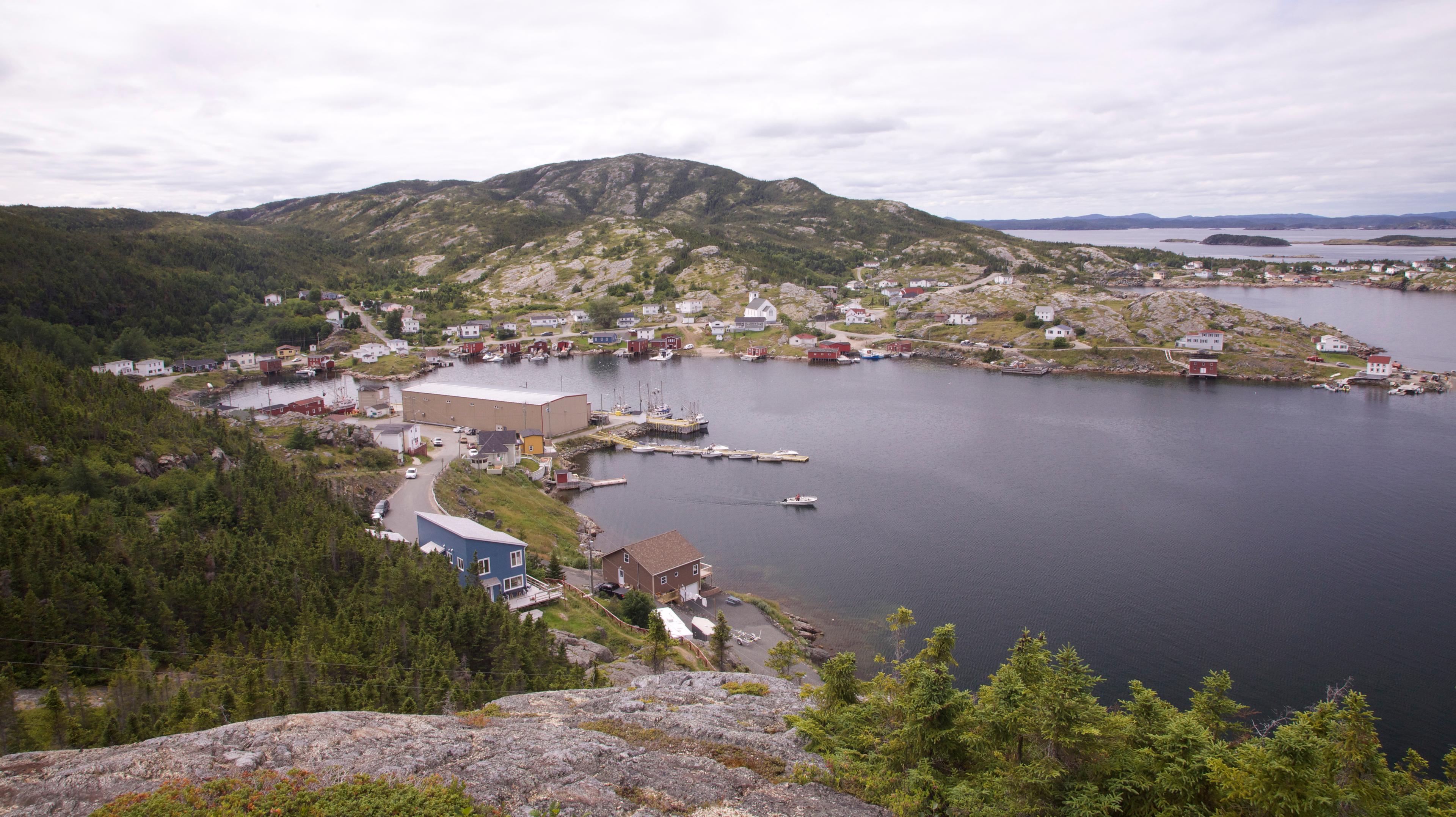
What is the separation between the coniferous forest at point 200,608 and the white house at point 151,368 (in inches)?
2148

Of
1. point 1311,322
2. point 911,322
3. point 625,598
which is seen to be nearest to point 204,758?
point 625,598

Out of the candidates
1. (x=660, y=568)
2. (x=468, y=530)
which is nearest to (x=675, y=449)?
A: (x=660, y=568)

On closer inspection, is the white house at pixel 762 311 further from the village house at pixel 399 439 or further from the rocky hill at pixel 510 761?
the rocky hill at pixel 510 761

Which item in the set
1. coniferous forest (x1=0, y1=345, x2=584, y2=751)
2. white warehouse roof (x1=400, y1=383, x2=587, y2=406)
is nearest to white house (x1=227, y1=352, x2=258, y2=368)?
white warehouse roof (x1=400, y1=383, x2=587, y2=406)

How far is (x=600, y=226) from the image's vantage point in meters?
152

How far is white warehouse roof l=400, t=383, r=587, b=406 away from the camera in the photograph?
50.8m

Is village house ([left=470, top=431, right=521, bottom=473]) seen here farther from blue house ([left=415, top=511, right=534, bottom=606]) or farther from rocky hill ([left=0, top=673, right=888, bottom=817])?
rocky hill ([left=0, top=673, right=888, bottom=817])

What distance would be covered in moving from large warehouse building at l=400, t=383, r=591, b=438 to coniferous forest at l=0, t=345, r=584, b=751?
913 inches

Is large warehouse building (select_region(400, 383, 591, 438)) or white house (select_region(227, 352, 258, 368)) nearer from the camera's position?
large warehouse building (select_region(400, 383, 591, 438))

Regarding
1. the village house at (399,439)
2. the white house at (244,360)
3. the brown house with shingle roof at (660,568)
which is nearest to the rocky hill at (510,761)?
the brown house with shingle roof at (660,568)

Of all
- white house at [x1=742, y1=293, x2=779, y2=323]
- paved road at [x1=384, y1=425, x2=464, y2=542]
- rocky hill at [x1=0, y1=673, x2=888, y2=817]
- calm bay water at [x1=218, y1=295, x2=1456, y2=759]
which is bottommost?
calm bay water at [x1=218, y1=295, x2=1456, y2=759]

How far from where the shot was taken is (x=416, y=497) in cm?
3362

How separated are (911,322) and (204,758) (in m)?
96.6

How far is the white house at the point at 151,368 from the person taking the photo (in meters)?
71.8
